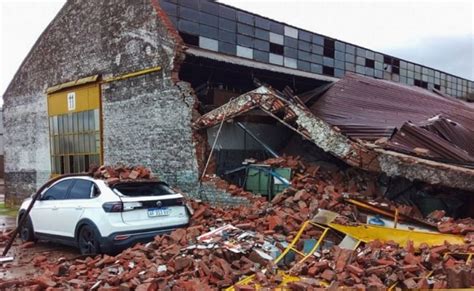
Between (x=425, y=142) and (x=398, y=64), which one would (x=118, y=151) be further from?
(x=398, y=64)

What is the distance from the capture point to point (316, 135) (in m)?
9.18

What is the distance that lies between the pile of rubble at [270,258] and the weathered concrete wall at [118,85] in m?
2.83

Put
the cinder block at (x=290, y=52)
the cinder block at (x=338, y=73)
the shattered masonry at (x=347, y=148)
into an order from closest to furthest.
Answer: the shattered masonry at (x=347, y=148)
the cinder block at (x=290, y=52)
the cinder block at (x=338, y=73)

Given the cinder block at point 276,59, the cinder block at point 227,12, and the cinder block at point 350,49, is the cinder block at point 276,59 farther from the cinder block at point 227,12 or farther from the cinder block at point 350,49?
the cinder block at point 350,49

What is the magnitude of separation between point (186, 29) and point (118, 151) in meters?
4.05

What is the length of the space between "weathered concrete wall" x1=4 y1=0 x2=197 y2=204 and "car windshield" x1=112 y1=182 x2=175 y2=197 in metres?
2.32

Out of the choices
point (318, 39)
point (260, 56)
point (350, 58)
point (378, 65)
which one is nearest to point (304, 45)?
point (318, 39)

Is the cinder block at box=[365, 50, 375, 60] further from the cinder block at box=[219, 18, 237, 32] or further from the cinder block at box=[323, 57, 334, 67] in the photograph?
the cinder block at box=[219, 18, 237, 32]

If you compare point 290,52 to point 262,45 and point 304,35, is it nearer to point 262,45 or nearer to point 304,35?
point 304,35

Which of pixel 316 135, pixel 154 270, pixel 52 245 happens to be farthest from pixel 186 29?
pixel 154 270

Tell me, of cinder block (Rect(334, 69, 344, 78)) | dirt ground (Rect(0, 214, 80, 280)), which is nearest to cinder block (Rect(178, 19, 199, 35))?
dirt ground (Rect(0, 214, 80, 280))

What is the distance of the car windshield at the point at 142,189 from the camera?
25.8ft

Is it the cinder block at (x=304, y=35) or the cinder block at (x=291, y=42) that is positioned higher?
the cinder block at (x=304, y=35)

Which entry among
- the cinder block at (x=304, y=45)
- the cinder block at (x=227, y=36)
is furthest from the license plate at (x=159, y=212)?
the cinder block at (x=304, y=45)
